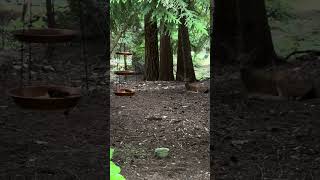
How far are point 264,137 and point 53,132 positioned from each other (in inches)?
62.8

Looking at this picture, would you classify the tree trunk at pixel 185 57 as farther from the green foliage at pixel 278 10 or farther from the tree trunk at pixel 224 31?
the green foliage at pixel 278 10

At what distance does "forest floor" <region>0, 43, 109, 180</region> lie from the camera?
3188 mm

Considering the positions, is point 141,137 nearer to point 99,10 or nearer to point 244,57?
point 244,57

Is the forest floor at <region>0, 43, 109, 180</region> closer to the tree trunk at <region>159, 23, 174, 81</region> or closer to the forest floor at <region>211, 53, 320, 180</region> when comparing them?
the forest floor at <region>211, 53, 320, 180</region>

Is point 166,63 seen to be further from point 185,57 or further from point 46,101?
point 46,101

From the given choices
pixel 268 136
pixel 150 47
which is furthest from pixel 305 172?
pixel 150 47

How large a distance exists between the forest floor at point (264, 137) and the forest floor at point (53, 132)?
2.78ft

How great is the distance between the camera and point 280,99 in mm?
4863

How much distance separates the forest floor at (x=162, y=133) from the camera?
3375 millimetres

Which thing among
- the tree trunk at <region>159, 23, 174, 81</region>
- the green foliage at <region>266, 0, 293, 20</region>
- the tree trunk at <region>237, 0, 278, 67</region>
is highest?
the green foliage at <region>266, 0, 293, 20</region>

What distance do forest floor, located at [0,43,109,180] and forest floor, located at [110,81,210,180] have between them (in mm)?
169

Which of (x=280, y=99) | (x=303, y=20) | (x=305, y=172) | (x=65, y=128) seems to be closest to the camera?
(x=305, y=172)

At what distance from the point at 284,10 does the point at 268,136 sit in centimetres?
271

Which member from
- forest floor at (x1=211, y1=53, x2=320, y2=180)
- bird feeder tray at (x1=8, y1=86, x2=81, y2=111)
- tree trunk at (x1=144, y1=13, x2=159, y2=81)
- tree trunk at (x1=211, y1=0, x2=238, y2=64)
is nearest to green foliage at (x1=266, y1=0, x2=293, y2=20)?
tree trunk at (x1=211, y1=0, x2=238, y2=64)
